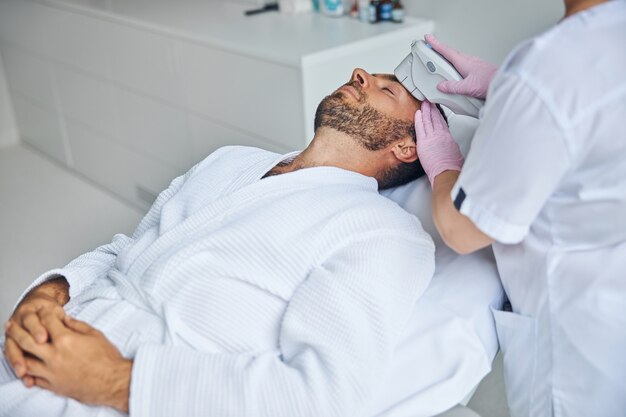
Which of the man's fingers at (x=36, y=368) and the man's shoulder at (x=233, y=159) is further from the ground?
the man's shoulder at (x=233, y=159)

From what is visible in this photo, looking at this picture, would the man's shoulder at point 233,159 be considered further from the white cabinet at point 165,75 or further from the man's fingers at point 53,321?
the white cabinet at point 165,75

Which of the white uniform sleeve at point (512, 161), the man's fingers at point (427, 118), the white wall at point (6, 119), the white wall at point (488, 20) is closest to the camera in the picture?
the white uniform sleeve at point (512, 161)

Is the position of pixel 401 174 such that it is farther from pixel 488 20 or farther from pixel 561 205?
pixel 488 20

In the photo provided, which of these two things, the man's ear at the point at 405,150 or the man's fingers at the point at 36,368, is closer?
the man's fingers at the point at 36,368

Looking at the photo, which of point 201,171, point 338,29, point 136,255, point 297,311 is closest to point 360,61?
point 338,29

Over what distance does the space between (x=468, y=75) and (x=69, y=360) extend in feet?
2.67

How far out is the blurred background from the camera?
2322 millimetres

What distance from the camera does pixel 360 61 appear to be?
7.77ft

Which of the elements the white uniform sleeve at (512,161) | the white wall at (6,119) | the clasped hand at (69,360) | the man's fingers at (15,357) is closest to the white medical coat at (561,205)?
the white uniform sleeve at (512,161)

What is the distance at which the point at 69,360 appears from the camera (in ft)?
3.39

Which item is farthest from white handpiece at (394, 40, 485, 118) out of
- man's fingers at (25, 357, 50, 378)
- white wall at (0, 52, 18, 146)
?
white wall at (0, 52, 18, 146)

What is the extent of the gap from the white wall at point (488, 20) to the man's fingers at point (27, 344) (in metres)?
1.80

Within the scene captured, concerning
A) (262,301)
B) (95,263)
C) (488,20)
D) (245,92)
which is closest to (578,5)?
(262,301)

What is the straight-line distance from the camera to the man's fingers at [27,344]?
1050 millimetres
